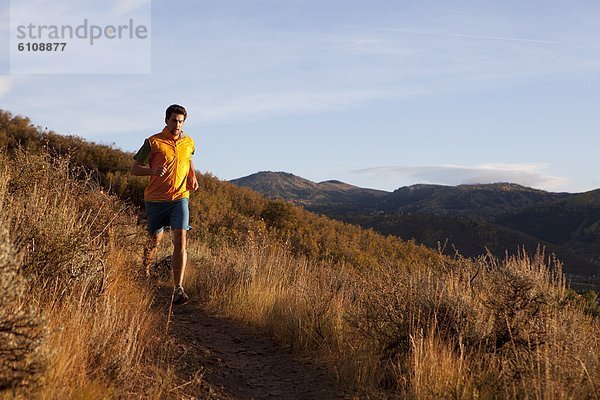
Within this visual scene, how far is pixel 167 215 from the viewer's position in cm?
616

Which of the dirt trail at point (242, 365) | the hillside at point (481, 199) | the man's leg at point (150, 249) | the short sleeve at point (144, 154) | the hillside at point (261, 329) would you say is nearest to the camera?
the hillside at point (261, 329)

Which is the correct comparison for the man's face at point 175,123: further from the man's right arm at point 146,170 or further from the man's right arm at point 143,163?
the man's right arm at point 146,170

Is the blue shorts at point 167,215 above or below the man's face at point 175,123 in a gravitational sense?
below

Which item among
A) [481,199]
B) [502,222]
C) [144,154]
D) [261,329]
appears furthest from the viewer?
[481,199]

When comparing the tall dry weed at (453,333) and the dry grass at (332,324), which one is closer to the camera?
the dry grass at (332,324)

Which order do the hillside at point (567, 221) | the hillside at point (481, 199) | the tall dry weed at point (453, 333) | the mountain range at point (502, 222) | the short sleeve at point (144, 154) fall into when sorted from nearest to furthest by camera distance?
the tall dry weed at point (453, 333) → the short sleeve at point (144, 154) → the mountain range at point (502, 222) → the hillside at point (567, 221) → the hillside at point (481, 199)

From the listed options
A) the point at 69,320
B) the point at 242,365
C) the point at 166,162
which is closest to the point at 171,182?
the point at 166,162

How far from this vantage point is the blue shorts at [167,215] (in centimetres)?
602

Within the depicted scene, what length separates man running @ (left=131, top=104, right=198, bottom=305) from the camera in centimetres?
598

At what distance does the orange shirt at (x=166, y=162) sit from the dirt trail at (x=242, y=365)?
49.1 inches

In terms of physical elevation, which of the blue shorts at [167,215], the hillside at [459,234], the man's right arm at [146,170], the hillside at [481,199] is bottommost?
the hillside at [459,234]

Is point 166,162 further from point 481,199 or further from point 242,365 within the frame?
point 481,199

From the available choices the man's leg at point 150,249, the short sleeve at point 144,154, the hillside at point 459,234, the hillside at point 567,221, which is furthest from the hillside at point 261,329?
the hillside at point 567,221

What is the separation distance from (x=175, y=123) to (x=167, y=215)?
1.04m
